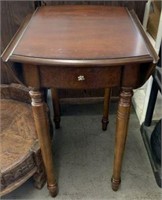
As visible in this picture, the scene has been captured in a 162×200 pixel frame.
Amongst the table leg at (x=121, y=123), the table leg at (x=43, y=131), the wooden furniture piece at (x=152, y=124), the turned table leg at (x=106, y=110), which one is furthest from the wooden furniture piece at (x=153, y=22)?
the table leg at (x=43, y=131)

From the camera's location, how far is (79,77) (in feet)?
2.39

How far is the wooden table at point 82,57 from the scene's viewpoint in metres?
0.69

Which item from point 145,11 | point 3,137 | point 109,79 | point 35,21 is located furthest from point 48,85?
point 145,11

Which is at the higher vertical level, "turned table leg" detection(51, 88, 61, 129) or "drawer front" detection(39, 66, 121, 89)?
"drawer front" detection(39, 66, 121, 89)

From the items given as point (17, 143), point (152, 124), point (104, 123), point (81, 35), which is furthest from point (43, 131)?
point (152, 124)

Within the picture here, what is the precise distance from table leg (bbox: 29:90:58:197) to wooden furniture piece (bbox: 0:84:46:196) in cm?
6

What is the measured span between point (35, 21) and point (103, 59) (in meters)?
0.40

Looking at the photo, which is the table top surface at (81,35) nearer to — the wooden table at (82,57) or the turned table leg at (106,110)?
the wooden table at (82,57)

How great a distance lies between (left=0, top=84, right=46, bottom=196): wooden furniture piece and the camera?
3.22ft

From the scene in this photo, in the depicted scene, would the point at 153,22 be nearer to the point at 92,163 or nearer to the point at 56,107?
the point at 56,107

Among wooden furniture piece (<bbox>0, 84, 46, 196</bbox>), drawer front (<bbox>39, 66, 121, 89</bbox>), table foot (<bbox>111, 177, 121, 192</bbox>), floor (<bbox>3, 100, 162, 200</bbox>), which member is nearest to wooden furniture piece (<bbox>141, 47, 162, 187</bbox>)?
floor (<bbox>3, 100, 162, 200</bbox>)

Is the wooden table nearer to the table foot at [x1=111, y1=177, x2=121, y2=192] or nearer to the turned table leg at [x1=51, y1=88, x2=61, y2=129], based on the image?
the table foot at [x1=111, y1=177, x2=121, y2=192]

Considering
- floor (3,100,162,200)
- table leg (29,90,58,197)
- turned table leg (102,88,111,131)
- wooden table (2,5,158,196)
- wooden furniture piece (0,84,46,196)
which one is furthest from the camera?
turned table leg (102,88,111,131)

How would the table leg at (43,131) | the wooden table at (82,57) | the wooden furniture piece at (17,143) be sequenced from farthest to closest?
1. the wooden furniture piece at (17,143)
2. the table leg at (43,131)
3. the wooden table at (82,57)
